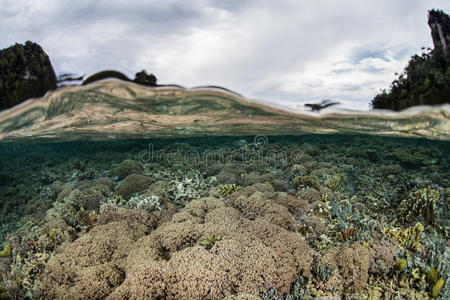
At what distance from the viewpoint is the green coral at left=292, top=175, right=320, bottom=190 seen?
8.21 meters

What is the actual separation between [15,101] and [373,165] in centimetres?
1511

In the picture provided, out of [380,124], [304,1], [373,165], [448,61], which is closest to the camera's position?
[304,1]

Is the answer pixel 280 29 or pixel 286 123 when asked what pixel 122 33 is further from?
pixel 286 123

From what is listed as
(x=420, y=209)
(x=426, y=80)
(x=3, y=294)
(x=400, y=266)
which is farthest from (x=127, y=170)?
(x=426, y=80)

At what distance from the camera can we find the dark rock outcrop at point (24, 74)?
7.88m

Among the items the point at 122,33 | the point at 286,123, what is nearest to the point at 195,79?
the point at 122,33

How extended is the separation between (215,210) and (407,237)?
14.9ft

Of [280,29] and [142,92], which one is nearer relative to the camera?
[280,29]

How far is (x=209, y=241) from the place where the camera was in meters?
4.84

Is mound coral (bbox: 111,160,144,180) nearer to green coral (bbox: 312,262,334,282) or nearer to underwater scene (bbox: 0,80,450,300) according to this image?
underwater scene (bbox: 0,80,450,300)

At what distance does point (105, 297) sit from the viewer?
4102 millimetres

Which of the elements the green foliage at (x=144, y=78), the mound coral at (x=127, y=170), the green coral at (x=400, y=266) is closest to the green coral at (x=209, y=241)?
the green coral at (x=400, y=266)

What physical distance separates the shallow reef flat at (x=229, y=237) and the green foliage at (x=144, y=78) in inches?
136

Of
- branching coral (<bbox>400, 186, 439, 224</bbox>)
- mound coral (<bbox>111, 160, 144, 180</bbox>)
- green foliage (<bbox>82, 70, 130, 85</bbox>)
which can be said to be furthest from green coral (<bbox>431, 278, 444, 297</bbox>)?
green foliage (<bbox>82, 70, 130, 85</bbox>)
